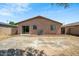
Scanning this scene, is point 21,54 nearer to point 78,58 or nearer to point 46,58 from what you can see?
point 46,58

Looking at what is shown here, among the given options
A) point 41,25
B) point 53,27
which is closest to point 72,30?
point 53,27

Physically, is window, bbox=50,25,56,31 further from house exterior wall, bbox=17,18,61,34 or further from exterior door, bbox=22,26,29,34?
exterior door, bbox=22,26,29,34

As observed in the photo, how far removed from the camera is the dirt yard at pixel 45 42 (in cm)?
809

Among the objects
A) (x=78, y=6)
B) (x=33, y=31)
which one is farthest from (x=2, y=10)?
(x=78, y=6)

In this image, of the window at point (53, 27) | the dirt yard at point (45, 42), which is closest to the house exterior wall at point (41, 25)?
the window at point (53, 27)

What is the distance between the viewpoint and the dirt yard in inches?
318

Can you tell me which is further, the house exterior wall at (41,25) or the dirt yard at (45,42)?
A: the house exterior wall at (41,25)

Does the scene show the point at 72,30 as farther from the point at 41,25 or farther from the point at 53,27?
the point at 41,25

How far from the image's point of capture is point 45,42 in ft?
28.1

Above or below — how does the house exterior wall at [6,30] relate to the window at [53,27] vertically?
below

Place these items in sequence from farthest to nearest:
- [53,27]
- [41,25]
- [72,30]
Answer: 1. [72,30]
2. [53,27]
3. [41,25]

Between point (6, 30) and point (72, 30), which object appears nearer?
point (6, 30)

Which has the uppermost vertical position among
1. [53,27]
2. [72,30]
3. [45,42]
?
[53,27]

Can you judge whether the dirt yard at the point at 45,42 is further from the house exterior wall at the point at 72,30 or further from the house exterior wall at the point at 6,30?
the house exterior wall at the point at 6,30
